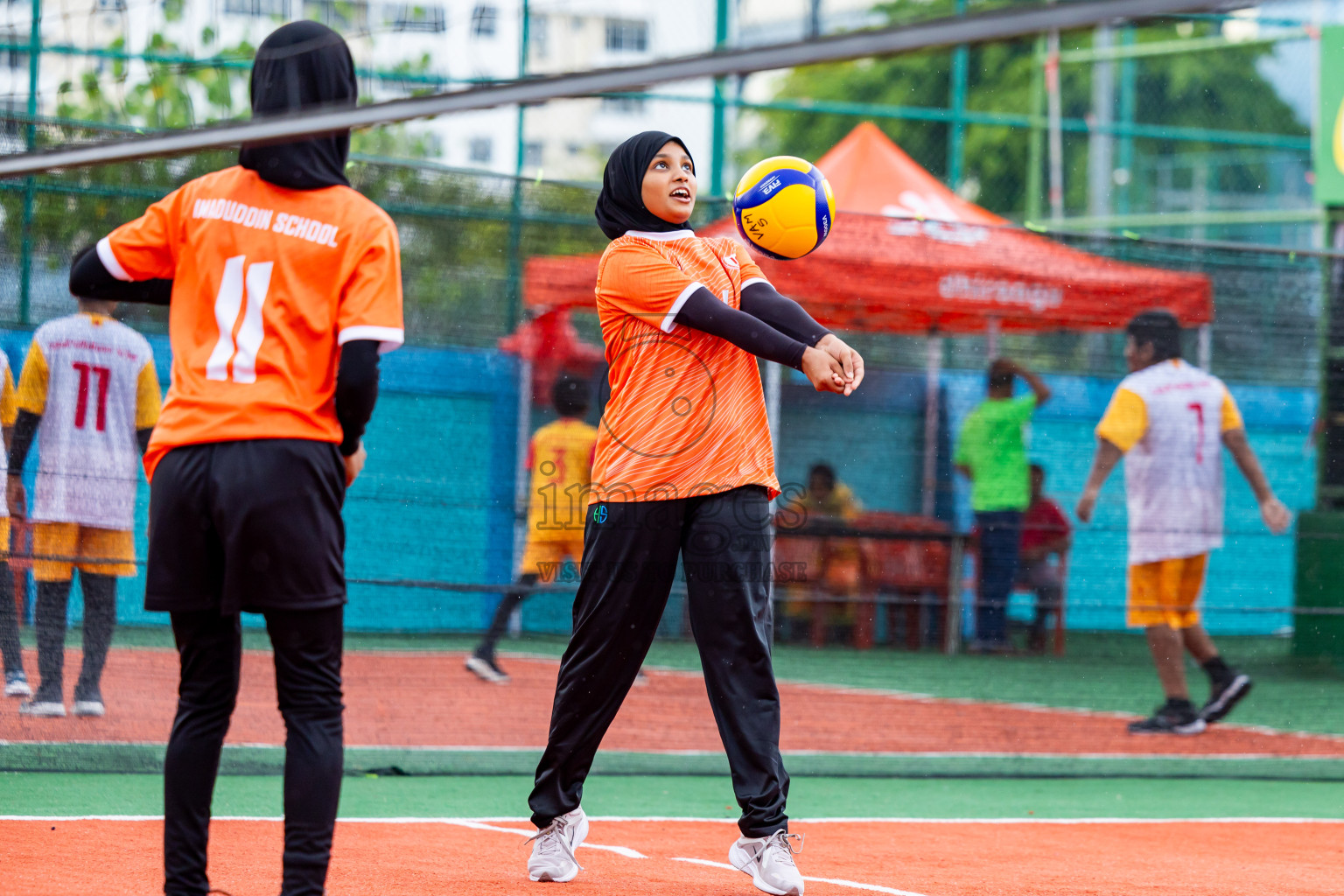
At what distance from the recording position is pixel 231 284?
3.26 m

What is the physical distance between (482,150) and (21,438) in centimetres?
684

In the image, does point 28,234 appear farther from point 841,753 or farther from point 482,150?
point 482,150

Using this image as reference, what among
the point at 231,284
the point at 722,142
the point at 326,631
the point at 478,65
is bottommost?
the point at 326,631

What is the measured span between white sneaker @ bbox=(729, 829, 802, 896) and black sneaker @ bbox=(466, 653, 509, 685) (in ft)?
10.8

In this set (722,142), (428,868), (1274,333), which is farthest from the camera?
(722,142)

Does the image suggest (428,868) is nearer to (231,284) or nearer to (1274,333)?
(231,284)

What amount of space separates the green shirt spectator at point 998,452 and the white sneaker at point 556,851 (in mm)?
5249

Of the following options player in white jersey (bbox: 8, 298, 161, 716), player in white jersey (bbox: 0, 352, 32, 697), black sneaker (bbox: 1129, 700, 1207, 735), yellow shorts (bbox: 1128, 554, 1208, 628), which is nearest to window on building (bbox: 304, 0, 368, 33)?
player in white jersey (bbox: 8, 298, 161, 716)

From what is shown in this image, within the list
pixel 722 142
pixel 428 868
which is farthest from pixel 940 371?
pixel 428 868

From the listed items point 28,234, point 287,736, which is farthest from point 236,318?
point 28,234

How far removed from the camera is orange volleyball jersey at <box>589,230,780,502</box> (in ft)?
13.7

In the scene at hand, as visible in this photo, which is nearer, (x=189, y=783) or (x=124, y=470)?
(x=189, y=783)

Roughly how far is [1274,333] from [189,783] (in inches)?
285

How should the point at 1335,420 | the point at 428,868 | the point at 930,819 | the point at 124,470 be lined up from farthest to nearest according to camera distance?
1. the point at 1335,420
2. the point at 124,470
3. the point at 930,819
4. the point at 428,868
